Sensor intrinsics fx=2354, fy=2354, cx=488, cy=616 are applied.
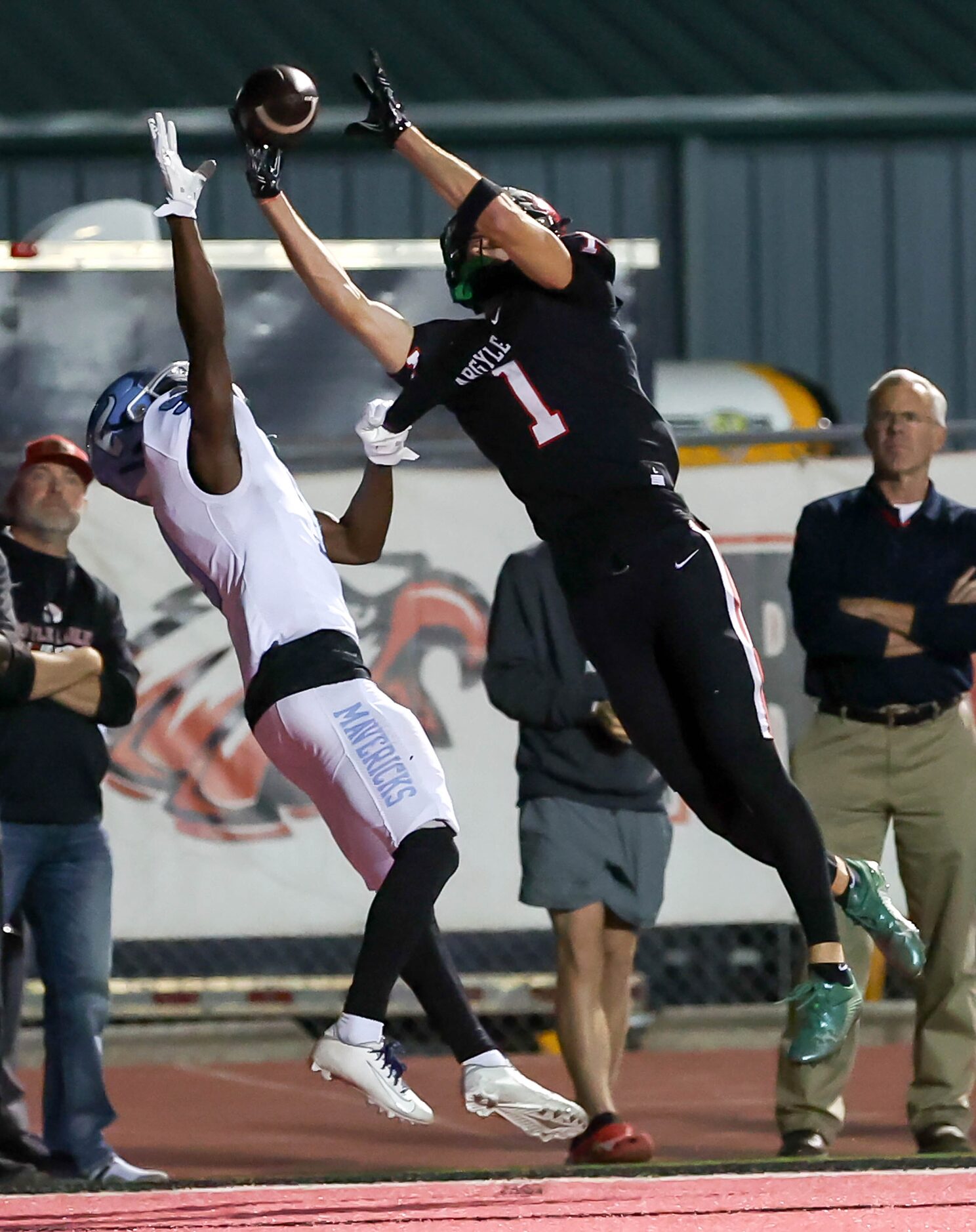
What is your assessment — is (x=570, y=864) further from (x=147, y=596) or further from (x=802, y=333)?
(x=802, y=333)

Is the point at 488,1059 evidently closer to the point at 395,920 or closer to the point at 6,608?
the point at 395,920

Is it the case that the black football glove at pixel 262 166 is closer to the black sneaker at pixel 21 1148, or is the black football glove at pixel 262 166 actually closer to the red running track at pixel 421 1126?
the red running track at pixel 421 1126

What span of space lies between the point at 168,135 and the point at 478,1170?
2988mm

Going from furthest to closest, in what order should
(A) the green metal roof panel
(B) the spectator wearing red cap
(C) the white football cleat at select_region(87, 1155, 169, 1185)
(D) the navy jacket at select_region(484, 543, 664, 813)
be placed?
(A) the green metal roof panel
(D) the navy jacket at select_region(484, 543, 664, 813)
(B) the spectator wearing red cap
(C) the white football cleat at select_region(87, 1155, 169, 1185)

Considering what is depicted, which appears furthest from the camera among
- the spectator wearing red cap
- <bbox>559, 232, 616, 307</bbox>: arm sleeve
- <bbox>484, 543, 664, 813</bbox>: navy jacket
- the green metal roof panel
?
the green metal roof panel

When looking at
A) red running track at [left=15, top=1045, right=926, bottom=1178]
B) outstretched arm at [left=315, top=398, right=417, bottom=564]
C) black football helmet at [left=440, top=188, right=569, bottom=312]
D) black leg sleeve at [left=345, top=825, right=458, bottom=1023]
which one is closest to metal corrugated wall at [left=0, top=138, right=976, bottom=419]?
red running track at [left=15, top=1045, right=926, bottom=1178]

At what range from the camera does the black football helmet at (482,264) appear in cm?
593

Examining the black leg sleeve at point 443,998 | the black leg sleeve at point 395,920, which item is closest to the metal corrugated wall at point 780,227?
the black leg sleeve at point 443,998

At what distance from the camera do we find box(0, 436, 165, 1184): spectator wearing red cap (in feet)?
23.5

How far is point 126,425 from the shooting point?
6074mm

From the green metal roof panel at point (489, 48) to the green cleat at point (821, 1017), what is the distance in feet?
36.8

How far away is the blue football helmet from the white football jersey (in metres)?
0.06

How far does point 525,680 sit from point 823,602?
3.27 ft

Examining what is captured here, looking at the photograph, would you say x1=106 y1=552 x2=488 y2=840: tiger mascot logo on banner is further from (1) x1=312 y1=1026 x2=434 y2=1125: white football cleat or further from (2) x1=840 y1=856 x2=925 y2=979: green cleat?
(1) x1=312 y1=1026 x2=434 y2=1125: white football cleat
